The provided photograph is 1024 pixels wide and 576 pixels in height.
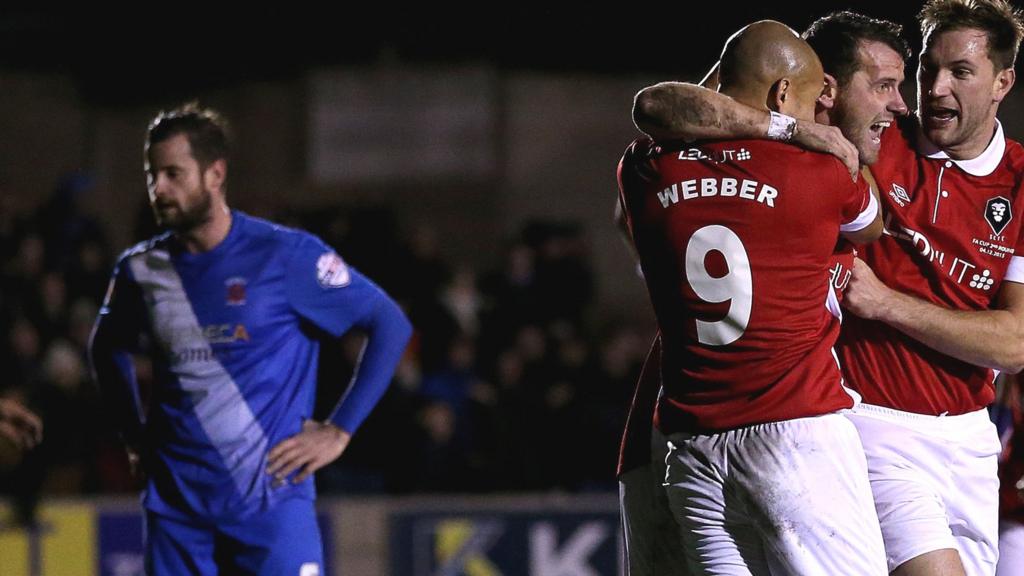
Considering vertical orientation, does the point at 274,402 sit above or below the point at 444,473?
above

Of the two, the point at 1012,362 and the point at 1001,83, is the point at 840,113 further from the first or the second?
the point at 1012,362

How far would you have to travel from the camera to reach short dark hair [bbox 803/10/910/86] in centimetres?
411

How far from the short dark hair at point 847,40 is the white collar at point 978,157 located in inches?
14.8

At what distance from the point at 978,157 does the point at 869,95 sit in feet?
1.97

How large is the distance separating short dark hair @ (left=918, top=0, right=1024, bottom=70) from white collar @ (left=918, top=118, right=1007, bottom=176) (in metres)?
Result: 0.24

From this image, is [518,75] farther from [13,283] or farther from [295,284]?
[295,284]

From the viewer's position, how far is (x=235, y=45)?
14062 millimetres

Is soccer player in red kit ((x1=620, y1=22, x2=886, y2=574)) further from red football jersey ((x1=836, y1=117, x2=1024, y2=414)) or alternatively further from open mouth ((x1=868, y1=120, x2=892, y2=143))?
red football jersey ((x1=836, y1=117, x2=1024, y2=414))

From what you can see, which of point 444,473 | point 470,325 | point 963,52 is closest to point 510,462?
point 444,473

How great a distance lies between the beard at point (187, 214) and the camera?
16.6 ft

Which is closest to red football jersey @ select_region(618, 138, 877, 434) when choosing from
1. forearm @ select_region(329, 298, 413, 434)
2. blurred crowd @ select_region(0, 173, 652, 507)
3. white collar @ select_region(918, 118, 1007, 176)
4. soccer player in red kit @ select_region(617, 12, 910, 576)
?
soccer player in red kit @ select_region(617, 12, 910, 576)

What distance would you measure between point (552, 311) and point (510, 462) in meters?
2.06

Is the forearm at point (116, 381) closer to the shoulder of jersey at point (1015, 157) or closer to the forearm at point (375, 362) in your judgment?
the forearm at point (375, 362)

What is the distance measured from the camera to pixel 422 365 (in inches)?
418
